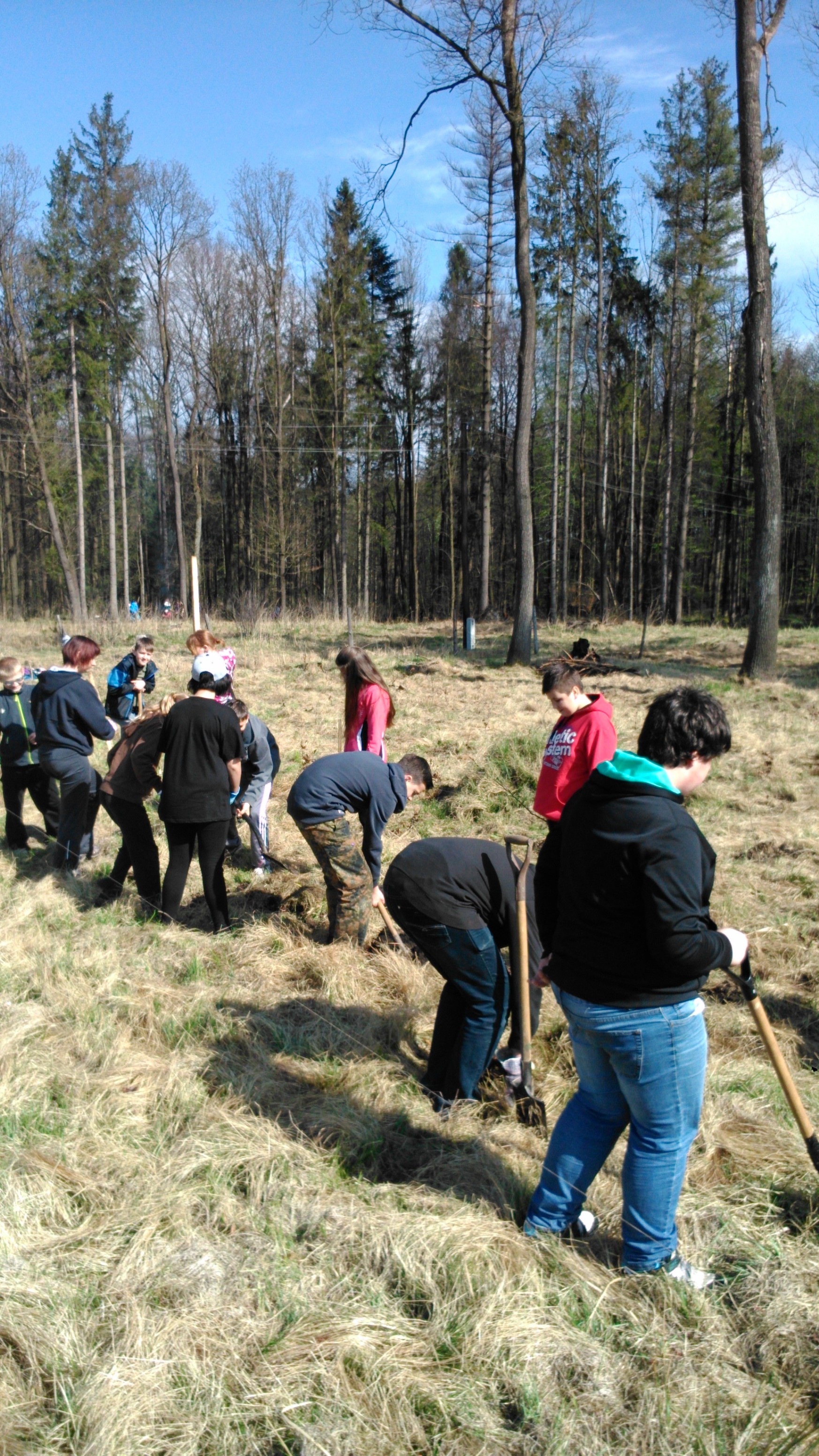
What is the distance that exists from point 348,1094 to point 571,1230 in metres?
1.22

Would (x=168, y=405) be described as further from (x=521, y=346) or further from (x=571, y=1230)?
(x=571, y=1230)

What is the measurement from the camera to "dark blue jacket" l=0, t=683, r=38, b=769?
708 centimetres

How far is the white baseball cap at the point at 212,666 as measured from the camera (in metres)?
5.57

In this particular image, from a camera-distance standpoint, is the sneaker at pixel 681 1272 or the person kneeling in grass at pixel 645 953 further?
the sneaker at pixel 681 1272

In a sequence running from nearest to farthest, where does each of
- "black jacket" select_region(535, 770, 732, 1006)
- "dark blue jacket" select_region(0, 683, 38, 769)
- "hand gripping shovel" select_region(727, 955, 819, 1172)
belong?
"black jacket" select_region(535, 770, 732, 1006)
"hand gripping shovel" select_region(727, 955, 819, 1172)
"dark blue jacket" select_region(0, 683, 38, 769)

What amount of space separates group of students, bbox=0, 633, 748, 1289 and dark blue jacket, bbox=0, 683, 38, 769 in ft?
1.39

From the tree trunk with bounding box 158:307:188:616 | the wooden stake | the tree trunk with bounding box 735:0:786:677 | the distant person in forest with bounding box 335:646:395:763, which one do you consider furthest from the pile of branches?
the tree trunk with bounding box 158:307:188:616

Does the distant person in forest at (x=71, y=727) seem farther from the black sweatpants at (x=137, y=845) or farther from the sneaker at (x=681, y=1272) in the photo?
the sneaker at (x=681, y=1272)

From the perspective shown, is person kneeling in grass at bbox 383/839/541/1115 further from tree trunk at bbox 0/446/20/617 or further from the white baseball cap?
tree trunk at bbox 0/446/20/617

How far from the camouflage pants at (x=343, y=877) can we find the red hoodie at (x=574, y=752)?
3.36 ft

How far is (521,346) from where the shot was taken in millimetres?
15250

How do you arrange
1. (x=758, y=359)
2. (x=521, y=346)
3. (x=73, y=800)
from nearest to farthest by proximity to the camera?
(x=73, y=800) < (x=758, y=359) < (x=521, y=346)

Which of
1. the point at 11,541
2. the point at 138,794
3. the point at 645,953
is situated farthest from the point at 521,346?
the point at 11,541

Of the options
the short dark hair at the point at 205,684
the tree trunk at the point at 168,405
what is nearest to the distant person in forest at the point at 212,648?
the short dark hair at the point at 205,684
